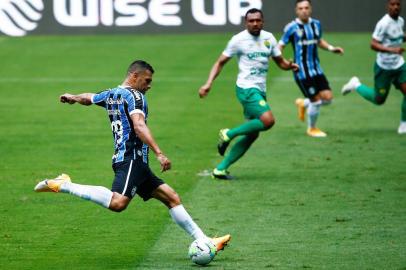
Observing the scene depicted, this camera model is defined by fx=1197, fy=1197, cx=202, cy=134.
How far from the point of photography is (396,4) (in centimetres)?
2191

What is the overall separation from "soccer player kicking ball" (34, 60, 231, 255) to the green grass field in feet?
1.93

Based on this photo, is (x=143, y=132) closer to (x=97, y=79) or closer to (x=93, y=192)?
(x=93, y=192)

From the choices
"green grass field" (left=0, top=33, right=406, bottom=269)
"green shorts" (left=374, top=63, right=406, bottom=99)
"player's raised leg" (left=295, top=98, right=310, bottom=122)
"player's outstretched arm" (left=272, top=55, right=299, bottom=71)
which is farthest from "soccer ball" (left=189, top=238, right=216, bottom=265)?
"player's raised leg" (left=295, top=98, right=310, bottom=122)

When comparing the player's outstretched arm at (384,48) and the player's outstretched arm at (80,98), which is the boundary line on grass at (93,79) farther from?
the player's outstretched arm at (80,98)

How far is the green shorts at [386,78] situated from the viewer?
73.8ft

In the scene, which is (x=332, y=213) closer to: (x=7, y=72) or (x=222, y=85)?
(x=222, y=85)

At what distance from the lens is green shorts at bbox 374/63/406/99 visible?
22.5 metres

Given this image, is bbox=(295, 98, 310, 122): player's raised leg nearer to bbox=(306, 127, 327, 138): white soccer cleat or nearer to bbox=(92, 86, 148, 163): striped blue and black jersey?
bbox=(306, 127, 327, 138): white soccer cleat

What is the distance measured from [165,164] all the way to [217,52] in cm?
2353

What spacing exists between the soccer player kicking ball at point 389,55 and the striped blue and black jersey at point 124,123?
376 inches

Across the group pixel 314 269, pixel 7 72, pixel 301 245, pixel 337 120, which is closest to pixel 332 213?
pixel 301 245

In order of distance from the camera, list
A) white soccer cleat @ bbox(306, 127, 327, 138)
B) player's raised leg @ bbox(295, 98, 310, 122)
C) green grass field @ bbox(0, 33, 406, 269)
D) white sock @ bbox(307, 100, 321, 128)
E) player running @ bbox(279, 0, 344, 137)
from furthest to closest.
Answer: player's raised leg @ bbox(295, 98, 310, 122)
white soccer cleat @ bbox(306, 127, 327, 138)
white sock @ bbox(307, 100, 321, 128)
player running @ bbox(279, 0, 344, 137)
green grass field @ bbox(0, 33, 406, 269)

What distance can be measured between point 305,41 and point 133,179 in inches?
396

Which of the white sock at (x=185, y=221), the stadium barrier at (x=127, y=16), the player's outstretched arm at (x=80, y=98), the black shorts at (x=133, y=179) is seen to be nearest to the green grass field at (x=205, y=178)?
the white sock at (x=185, y=221)
